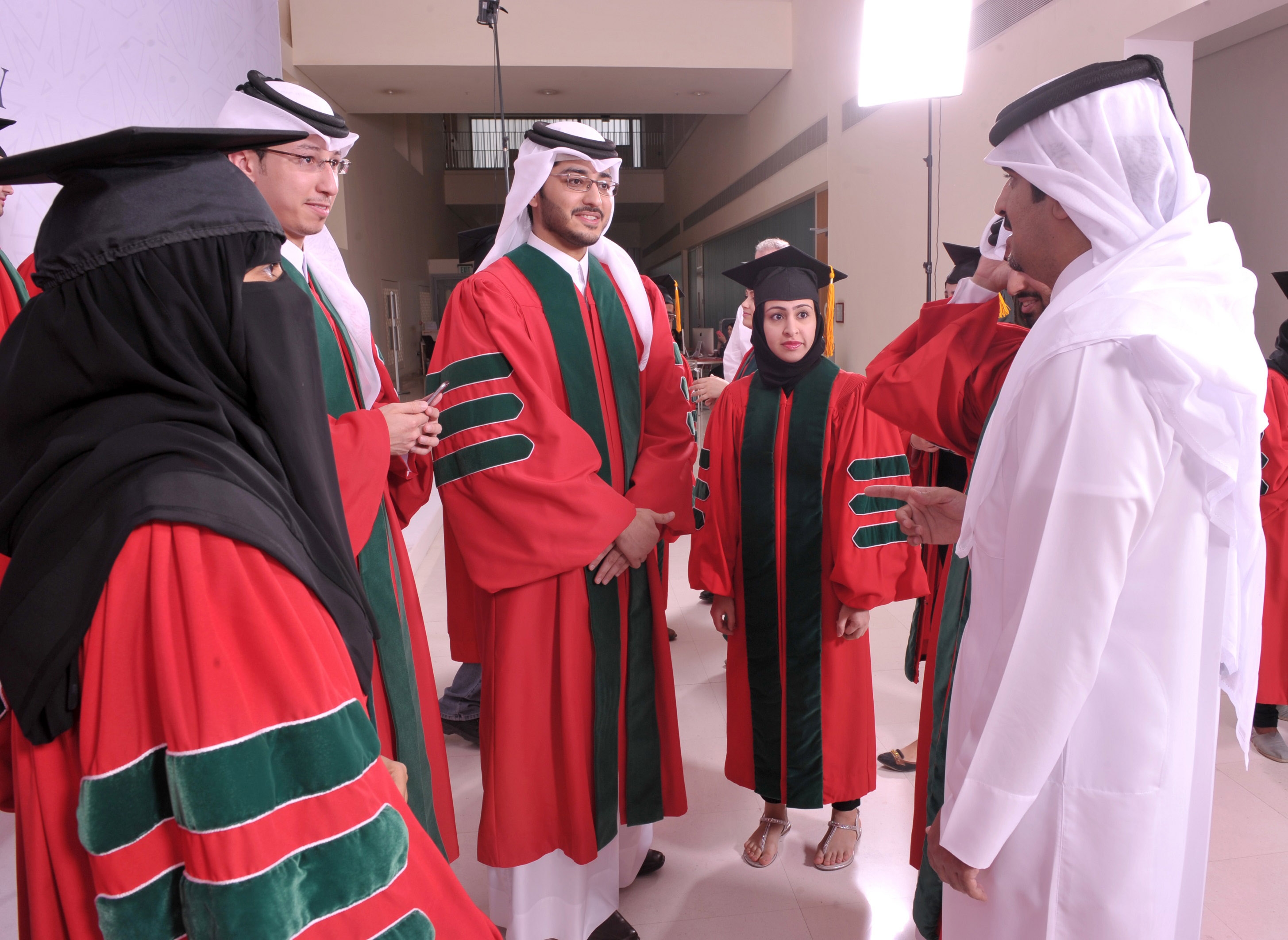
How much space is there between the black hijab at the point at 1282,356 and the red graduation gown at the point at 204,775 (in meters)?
3.53

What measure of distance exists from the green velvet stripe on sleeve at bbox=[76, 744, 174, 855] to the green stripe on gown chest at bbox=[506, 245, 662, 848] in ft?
4.55

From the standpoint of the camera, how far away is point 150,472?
2.46 feet

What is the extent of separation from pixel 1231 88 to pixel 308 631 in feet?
20.4

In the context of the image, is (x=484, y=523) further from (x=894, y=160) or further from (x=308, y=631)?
(x=894, y=160)

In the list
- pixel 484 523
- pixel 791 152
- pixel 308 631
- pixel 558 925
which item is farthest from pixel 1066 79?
pixel 791 152

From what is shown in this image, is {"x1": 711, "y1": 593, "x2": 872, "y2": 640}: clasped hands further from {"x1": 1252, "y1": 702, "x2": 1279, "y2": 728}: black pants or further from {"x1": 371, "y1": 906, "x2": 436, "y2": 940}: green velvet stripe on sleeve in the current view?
{"x1": 1252, "y1": 702, "x2": 1279, "y2": 728}: black pants

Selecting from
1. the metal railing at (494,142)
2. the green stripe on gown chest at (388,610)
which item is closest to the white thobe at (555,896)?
the green stripe on gown chest at (388,610)

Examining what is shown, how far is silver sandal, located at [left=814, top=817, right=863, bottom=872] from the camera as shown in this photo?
98.7 inches

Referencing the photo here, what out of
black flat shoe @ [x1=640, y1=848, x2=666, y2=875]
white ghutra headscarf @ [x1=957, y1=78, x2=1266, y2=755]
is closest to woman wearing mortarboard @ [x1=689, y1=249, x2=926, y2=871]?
black flat shoe @ [x1=640, y1=848, x2=666, y2=875]

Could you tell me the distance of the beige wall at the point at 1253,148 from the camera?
4676mm

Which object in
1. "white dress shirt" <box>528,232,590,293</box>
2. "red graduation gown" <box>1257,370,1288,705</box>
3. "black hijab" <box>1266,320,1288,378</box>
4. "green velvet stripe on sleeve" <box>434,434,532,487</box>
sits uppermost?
"white dress shirt" <box>528,232,590,293</box>

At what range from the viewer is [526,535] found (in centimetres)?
204

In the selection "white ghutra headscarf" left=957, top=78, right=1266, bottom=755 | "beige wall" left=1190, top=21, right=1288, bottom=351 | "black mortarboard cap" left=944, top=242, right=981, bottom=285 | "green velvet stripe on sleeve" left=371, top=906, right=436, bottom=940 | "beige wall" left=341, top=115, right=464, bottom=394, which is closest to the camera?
"green velvet stripe on sleeve" left=371, top=906, right=436, bottom=940

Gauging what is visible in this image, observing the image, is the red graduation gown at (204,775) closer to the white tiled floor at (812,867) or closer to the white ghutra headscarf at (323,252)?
the white ghutra headscarf at (323,252)
